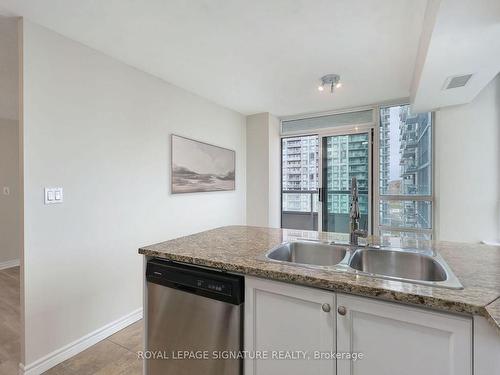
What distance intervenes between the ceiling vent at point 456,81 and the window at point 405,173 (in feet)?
3.43

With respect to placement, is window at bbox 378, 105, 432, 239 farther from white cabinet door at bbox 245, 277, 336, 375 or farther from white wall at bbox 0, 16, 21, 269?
white wall at bbox 0, 16, 21, 269

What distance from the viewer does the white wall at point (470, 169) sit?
2.78m

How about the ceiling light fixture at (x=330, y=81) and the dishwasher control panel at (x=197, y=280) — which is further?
the ceiling light fixture at (x=330, y=81)

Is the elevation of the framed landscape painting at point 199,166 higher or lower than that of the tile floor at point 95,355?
higher

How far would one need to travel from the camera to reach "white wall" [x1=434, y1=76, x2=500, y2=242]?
2.78m

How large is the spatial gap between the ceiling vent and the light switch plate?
3.16m

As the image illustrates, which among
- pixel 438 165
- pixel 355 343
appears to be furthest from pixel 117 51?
pixel 438 165

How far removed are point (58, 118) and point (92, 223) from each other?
830mm

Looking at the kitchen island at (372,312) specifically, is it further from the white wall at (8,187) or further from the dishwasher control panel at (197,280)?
the white wall at (8,187)

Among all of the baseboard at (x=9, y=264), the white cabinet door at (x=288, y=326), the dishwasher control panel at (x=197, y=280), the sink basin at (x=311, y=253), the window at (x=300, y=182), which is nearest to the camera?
the white cabinet door at (x=288, y=326)

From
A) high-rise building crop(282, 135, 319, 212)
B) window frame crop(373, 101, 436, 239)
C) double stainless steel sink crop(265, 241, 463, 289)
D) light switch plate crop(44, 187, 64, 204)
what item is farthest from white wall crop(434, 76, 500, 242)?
light switch plate crop(44, 187, 64, 204)

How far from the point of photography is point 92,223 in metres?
2.13

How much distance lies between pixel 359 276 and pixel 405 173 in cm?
300

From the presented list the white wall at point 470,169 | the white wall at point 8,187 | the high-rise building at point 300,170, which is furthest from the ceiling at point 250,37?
the white wall at point 8,187
